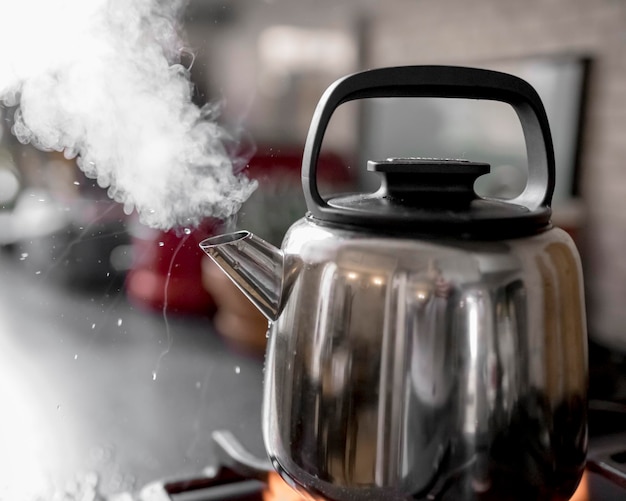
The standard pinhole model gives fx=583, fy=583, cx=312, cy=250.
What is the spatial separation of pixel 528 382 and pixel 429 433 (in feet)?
0.31

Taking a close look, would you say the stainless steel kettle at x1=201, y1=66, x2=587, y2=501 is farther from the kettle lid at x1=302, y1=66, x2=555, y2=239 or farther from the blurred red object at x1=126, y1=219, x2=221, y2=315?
the blurred red object at x1=126, y1=219, x2=221, y2=315

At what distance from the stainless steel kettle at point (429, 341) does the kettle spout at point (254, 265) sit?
0.02m

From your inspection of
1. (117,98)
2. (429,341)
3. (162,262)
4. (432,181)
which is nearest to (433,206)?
(432,181)

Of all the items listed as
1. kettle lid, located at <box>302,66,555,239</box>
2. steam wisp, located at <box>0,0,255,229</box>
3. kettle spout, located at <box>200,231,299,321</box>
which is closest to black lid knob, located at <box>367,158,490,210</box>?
kettle lid, located at <box>302,66,555,239</box>

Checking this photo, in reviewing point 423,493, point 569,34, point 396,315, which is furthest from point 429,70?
point 569,34

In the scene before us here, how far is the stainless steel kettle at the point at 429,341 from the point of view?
0.47 m

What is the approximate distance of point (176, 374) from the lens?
987mm

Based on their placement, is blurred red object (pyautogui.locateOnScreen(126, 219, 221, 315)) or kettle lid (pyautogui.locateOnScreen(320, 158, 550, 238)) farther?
blurred red object (pyautogui.locateOnScreen(126, 219, 221, 315))

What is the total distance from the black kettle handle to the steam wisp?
285 millimetres

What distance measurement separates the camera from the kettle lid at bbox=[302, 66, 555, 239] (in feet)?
1.61

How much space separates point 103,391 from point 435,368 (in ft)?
2.15

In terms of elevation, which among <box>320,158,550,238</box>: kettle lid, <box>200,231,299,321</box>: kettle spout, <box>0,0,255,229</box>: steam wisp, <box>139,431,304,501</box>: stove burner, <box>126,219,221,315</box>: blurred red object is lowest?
<box>139,431,304,501</box>: stove burner

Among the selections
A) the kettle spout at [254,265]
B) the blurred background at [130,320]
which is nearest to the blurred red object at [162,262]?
the blurred background at [130,320]

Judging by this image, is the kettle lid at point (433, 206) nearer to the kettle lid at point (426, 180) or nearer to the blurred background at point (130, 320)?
the kettle lid at point (426, 180)
